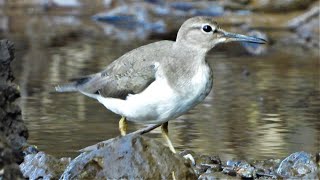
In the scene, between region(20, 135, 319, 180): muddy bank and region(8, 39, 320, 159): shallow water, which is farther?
region(8, 39, 320, 159): shallow water

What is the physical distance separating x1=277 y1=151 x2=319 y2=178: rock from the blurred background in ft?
2.72

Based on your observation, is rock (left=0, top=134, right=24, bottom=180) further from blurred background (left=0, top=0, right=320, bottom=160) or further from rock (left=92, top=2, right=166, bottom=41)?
rock (left=92, top=2, right=166, bottom=41)

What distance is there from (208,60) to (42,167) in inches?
315

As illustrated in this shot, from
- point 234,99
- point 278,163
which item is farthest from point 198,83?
point 234,99

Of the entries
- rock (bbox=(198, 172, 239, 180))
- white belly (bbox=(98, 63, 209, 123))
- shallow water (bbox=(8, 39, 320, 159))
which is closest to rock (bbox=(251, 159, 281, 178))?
rock (bbox=(198, 172, 239, 180))

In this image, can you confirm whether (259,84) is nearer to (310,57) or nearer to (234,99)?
(234,99)

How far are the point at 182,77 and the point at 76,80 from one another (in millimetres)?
1649

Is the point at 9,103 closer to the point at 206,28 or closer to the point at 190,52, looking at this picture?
the point at 190,52

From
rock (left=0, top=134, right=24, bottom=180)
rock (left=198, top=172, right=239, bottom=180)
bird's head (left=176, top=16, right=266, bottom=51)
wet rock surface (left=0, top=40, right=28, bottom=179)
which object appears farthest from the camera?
bird's head (left=176, top=16, right=266, bottom=51)

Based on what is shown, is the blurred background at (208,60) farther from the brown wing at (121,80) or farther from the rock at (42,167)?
the rock at (42,167)

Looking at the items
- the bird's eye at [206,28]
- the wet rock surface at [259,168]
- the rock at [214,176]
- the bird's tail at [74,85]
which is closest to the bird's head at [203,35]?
the bird's eye at [206,28]

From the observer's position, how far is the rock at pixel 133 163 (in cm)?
765

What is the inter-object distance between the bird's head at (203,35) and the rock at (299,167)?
48.5 inches

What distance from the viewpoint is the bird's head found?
29.3ft
